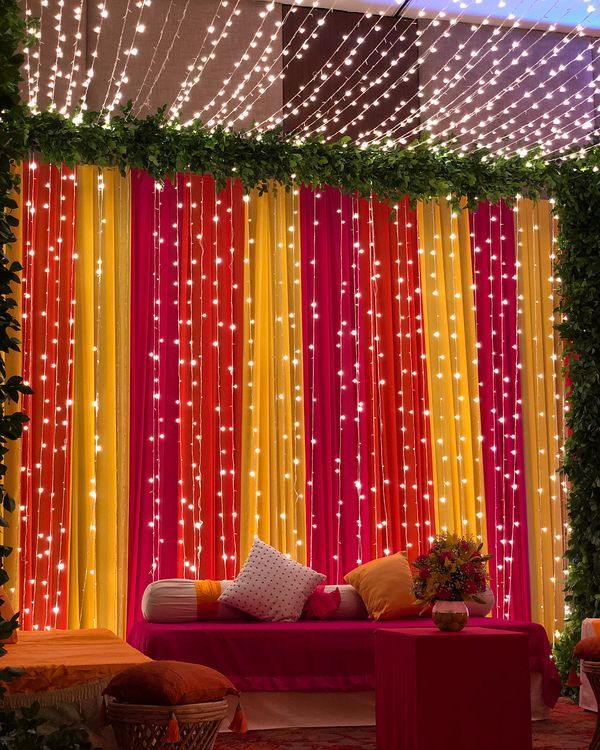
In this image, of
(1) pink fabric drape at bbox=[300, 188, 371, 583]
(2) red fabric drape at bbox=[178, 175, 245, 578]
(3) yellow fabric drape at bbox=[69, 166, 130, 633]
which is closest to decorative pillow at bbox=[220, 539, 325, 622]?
(2) red fabric drape at bbox=[178, 175, 245, 578]

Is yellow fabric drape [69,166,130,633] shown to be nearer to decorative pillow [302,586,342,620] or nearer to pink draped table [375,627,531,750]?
decorative pillow [302,586,342,620]

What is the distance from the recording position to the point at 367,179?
6.01 meters

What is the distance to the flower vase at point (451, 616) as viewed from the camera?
404 centimetres

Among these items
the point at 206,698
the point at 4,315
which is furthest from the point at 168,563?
the point at 4,315

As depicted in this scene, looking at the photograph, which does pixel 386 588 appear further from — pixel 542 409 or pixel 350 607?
pixel 542 409

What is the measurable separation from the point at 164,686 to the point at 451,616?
1.36 metres

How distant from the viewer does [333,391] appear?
6.16 metres

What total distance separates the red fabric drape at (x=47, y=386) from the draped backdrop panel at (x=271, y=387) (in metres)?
0.01

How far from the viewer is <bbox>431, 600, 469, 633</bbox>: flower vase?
4.04 meters

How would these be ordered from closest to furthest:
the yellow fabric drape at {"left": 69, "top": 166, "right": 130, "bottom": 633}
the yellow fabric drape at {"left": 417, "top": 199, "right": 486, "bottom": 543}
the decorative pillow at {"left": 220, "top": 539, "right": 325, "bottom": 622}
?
1. the decorative pillow at {"left": 220, "top": 539, "right": 325, "bottom": 622}
2. the yellow fabric drape at {"left": 69, "top": 166, "right": 130, "bottom": 633}
3. the yellow fabric drape at {"left": 417, "top": 199, "right": 486, "bottom": 543}

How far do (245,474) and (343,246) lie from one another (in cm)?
160

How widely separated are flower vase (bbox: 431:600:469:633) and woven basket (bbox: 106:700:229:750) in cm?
112

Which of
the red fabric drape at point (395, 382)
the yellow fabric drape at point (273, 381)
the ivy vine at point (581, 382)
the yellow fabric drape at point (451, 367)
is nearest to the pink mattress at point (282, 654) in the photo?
the yellow fabric drape at point (273, 381)

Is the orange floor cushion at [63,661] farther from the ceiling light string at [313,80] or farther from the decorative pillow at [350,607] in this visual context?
the ceiling light string at [313,80]
